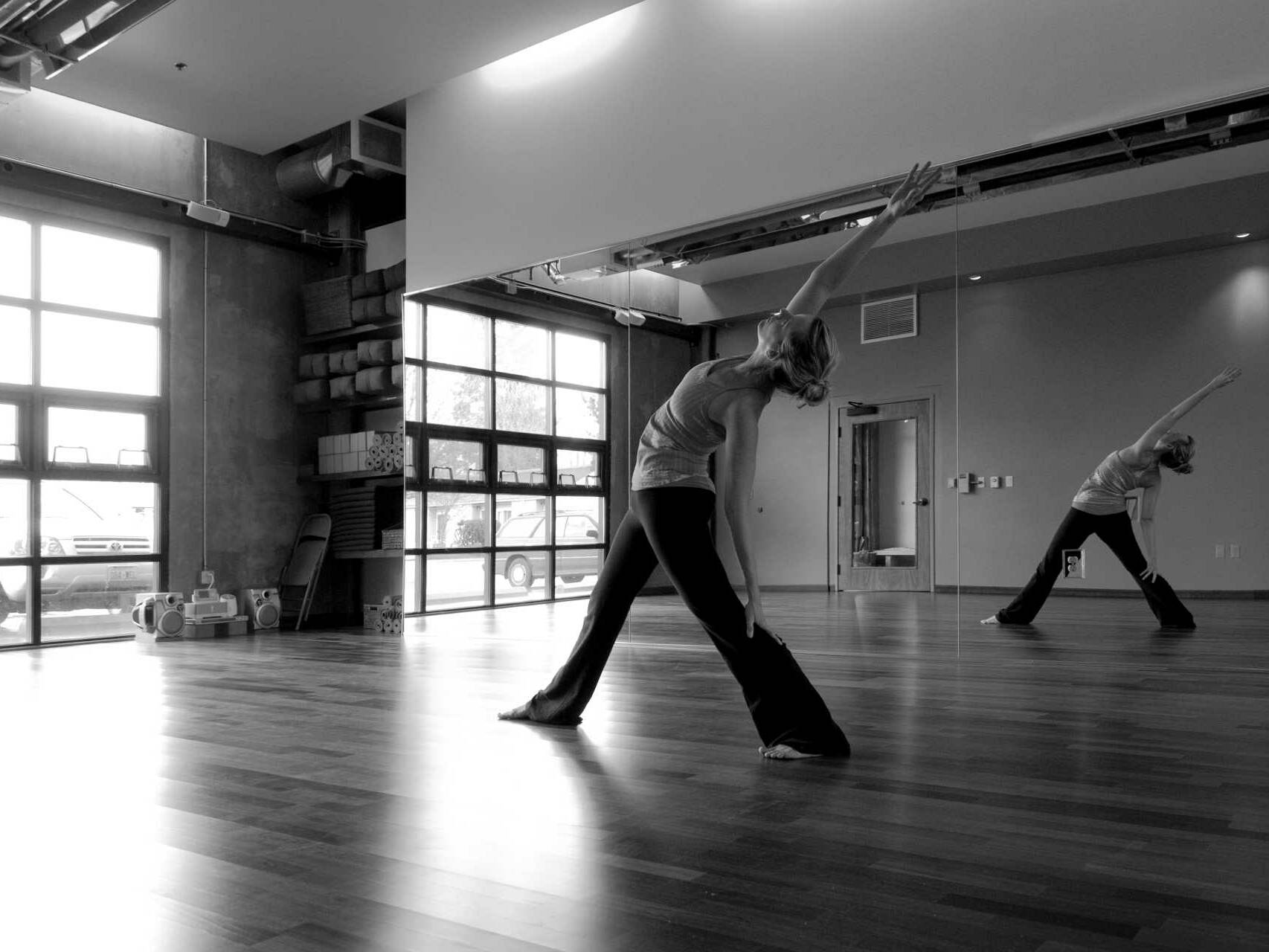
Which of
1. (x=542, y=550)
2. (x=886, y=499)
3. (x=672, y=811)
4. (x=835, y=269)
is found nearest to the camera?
(x=672, y=811)

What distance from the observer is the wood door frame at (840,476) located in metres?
5.30

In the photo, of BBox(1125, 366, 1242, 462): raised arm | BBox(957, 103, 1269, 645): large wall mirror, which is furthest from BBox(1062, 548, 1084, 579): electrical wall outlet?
BBox(1125, 366, 1242, 462): raised arm

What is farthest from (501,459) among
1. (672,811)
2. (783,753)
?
(672,811)

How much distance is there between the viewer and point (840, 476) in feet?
18.1

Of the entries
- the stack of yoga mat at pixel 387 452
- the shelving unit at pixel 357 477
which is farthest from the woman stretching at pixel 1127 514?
the shelving unit at pixel 357 477

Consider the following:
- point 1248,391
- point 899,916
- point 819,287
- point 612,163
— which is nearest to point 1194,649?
point 1248,391

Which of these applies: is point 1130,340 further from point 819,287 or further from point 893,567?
point 819,287

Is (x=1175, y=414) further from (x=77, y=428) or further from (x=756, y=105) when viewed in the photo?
(x=77, y=428)

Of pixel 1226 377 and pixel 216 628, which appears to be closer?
pixel 1226 377

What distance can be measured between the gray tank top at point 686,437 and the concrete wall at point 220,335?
626 cm

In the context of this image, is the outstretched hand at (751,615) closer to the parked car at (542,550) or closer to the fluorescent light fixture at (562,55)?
the parked car at (542,550)

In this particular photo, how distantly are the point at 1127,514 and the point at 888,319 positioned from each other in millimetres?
1480

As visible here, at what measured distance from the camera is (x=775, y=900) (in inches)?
76.5

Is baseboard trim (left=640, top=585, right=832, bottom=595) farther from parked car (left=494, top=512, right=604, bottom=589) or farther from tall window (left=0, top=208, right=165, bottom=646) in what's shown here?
tall window (left=0, top=208, right=165, bottom=646)
